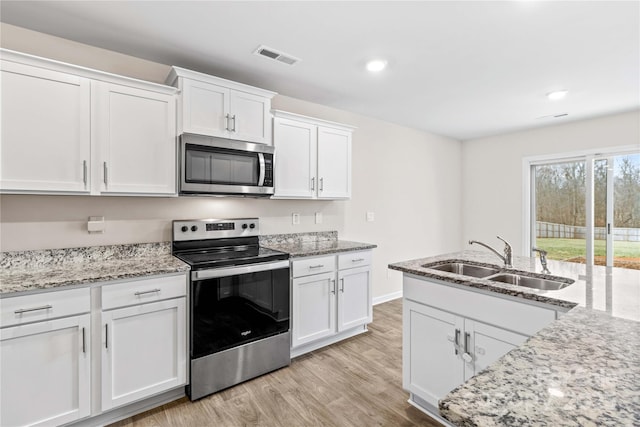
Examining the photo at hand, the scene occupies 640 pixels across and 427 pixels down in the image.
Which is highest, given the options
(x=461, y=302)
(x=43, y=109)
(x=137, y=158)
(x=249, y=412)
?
(x=43, y=109)

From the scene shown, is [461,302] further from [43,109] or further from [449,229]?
[449,229]

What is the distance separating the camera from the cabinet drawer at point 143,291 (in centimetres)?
188

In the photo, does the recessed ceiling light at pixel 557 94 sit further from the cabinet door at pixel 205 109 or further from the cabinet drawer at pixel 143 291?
the cabinet drawer at pixel 143 291

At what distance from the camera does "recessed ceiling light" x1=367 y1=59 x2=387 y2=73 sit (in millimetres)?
2551

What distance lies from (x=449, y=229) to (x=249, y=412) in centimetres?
439

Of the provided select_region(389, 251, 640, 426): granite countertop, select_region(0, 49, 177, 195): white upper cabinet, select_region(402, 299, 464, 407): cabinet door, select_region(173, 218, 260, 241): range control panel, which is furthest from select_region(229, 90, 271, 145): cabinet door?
select_region(389, 251, 640, 426): granite countertop

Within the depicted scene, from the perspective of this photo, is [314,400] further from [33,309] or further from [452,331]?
[33,309]

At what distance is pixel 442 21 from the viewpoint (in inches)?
79.1

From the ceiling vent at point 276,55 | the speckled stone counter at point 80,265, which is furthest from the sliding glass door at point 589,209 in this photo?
the speckled stone counter at point 80,265

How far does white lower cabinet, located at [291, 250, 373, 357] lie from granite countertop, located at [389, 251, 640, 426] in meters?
1.88

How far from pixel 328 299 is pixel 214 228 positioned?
1.22 m

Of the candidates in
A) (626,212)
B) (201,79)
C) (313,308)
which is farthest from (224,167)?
(626,212)

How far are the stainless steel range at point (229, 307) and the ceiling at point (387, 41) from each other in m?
1.39

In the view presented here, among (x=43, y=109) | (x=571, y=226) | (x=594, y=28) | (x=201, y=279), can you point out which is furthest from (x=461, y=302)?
(x=571, y=226)
